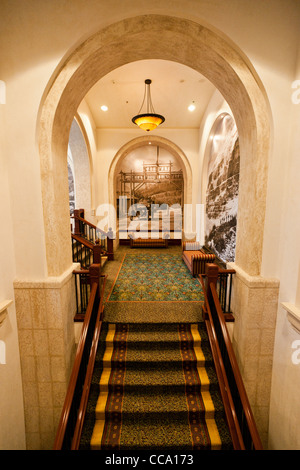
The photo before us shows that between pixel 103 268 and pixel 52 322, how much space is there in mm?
3502

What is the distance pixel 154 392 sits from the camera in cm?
303

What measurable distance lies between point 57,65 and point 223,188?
168 inches

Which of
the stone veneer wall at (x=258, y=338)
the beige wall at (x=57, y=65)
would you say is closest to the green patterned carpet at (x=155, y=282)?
the stone veneer wall at (x=258, y=338)

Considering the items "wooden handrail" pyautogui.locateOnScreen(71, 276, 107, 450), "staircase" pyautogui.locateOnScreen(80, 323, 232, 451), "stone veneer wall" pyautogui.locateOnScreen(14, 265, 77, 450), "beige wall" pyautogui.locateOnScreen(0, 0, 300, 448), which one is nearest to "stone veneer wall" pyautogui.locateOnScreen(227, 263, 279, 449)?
"beige wall" pyautogui.locateOnScreen(0, 0, 300, 448)

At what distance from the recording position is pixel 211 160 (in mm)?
6613

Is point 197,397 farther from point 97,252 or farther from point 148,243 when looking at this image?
point 148,243

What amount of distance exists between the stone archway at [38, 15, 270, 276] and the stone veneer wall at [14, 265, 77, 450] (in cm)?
37

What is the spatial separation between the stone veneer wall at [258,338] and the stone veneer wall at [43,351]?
2.50 metres

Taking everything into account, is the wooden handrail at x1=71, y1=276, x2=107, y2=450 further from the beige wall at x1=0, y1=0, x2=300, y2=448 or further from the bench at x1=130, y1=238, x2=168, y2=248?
the bench at x1=130, y1=238, x2=168, y2=248

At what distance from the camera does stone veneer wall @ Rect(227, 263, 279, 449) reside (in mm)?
2787

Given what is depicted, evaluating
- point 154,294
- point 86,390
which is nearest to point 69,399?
point 86,390

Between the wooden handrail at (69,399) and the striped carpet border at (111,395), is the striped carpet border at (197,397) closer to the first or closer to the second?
the striped carpet border at (111,395)

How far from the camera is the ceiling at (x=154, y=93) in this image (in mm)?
5297

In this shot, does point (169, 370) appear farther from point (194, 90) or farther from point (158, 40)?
point (194, 90)
